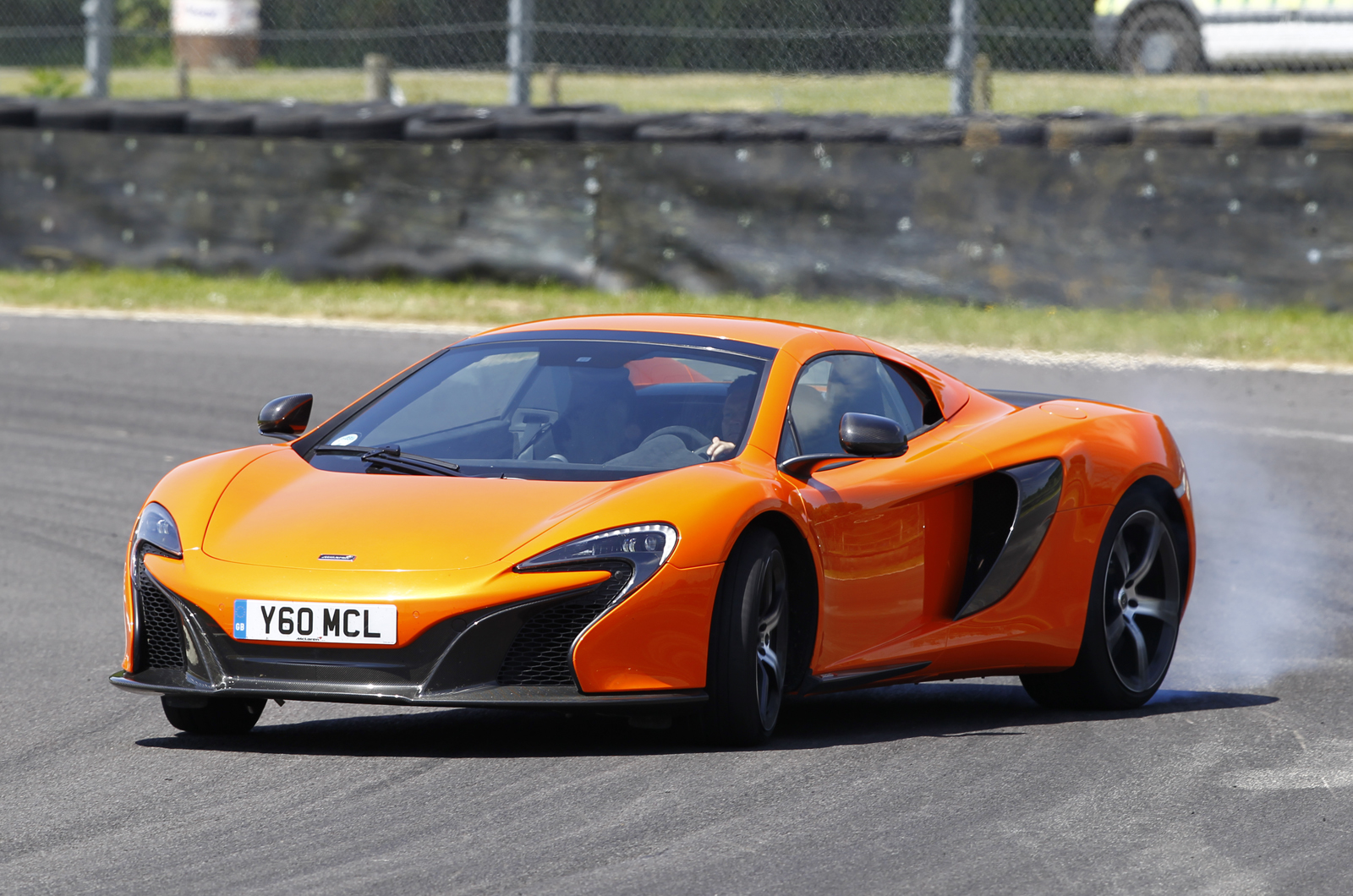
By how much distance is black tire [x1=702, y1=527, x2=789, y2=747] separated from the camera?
5.11 m

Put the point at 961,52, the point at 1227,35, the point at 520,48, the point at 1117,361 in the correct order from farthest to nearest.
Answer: the point at 520,48 → the point at 1227,35 → the point at 961,52 → the point at 1117,361

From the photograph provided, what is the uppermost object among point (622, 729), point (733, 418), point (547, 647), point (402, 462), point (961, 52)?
point (961, 52)

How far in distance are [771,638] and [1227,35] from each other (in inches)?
415

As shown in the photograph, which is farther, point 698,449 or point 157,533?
point 698,449

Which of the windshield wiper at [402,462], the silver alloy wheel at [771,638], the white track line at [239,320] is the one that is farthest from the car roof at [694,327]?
the white track line at [239,320]

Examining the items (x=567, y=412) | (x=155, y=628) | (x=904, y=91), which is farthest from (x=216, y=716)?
(x=904, y=91)

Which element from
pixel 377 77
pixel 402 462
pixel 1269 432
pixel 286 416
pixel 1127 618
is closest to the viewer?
pixel 402 462

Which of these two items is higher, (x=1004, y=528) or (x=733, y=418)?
(x=733, y=418)

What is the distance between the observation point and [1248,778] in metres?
5.25

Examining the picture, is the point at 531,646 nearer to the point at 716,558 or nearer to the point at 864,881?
the point at 716,558

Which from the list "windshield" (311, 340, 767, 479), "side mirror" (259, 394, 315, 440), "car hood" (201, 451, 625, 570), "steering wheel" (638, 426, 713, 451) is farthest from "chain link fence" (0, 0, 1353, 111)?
"car hood" (201, 451, 625, 570)

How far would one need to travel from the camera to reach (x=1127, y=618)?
6.58 meters

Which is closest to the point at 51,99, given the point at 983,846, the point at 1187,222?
the point at 1187,222

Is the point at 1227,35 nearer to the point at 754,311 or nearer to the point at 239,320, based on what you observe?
the point at 754,311
